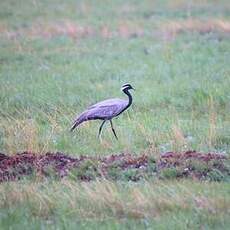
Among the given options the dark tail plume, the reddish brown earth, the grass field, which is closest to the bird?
the dark tail plume

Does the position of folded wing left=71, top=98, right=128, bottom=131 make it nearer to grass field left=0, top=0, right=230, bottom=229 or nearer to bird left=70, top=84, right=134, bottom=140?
bird left=70, top=84, right=134, bottom=140

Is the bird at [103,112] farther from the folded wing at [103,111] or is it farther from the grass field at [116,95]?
the grass field at [116,95]

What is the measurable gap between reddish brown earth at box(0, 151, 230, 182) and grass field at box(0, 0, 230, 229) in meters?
0.37

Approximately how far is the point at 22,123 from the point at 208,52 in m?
7.78

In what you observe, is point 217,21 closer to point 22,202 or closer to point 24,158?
point 24,158

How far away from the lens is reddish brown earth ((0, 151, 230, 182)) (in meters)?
9.91

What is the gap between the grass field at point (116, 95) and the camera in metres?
8.66

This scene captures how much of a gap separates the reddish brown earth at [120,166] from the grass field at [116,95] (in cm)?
37

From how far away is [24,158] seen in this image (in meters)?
10.6

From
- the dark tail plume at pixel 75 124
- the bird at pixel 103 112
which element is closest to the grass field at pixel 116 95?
the dark tail plume at pixel 75 124

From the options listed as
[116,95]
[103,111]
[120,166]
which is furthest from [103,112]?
[116,95]

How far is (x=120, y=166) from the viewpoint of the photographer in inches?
399

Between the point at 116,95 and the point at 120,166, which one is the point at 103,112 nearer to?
the point at 120,166

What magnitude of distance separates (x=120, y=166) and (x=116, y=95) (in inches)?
218
